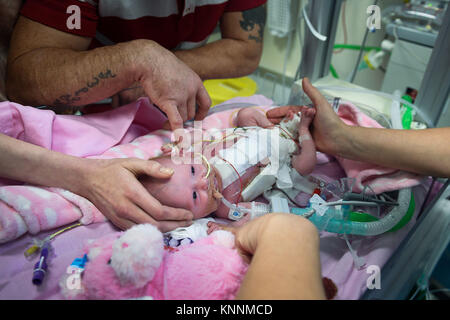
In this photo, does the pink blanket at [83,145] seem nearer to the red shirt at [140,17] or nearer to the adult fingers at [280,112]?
the adult fingers at [280,112]

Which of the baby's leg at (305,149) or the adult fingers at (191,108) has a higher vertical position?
the adult fingers at (191,108)

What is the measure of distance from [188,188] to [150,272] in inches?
13.3

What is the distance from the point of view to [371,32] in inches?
66.6

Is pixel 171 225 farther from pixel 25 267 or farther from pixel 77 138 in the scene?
pixel 77 138

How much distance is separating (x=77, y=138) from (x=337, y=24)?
1315mm

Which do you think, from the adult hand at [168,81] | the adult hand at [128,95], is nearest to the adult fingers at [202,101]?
the adult hand at [168,81]

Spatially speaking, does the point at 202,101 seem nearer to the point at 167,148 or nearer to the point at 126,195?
the point at 167,148

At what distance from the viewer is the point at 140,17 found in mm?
1255

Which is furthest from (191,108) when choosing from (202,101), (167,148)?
(167,148)

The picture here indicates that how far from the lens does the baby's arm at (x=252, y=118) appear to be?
134 cm

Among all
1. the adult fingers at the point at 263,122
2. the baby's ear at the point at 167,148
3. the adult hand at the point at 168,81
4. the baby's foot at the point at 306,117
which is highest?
the adult hand at the point at 168,81

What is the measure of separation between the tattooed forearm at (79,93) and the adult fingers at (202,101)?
301mm

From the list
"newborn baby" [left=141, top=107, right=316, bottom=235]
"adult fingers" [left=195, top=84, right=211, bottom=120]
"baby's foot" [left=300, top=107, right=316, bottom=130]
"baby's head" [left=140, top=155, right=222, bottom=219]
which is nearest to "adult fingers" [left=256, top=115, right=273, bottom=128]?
"newborn baby" [left=141, top=107, right=316, bottom=235]
